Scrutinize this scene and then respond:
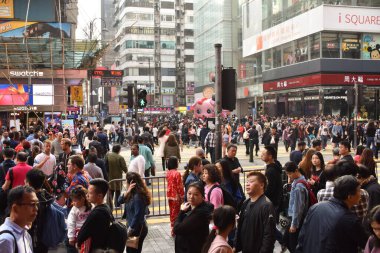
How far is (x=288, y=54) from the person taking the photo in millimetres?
47969

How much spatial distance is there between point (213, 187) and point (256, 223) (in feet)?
4.15

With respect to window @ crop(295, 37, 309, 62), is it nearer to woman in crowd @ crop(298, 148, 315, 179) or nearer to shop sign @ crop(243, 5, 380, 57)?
shop sign @ crop(243, 5, 380, 57)

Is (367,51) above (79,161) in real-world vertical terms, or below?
above

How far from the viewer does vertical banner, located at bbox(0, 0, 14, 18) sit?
3734 centimetres

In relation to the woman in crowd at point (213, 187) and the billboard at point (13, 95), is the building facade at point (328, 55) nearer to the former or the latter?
the billboard at point (13, 95)

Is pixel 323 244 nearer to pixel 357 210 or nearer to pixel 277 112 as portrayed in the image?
pixel 357 210

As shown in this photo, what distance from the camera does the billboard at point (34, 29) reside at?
35972 millimetres

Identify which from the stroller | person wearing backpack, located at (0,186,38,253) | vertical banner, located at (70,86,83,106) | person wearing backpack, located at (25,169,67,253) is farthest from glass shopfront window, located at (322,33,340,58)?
person wearing backpack, located at (0,186,38,253)

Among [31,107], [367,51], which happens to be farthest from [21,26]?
[367,51]

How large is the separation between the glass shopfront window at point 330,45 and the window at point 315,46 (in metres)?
0.37

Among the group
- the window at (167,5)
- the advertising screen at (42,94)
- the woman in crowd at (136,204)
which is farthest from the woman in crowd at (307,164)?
the window at (167,5)

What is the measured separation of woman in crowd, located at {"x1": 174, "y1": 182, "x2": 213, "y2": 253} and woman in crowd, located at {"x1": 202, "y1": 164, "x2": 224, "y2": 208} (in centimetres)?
68

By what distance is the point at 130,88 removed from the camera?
14.2m

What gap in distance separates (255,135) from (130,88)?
7506mm
